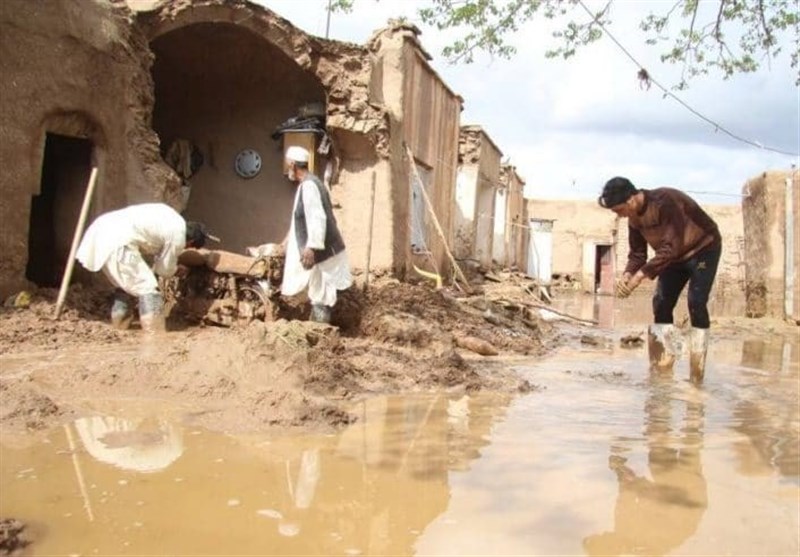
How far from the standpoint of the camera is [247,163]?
34.6 feet

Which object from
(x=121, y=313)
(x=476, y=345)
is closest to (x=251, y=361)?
(x=121, y=313)

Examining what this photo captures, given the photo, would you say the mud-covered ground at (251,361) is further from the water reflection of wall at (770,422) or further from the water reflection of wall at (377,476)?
the water reflection of wall at (770,422)

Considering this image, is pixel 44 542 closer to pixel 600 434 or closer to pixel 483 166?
pixel 600 434

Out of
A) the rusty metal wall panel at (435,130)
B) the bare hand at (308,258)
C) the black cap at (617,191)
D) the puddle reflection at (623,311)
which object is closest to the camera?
the black cap at (617,191)

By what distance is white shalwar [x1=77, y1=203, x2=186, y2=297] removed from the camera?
6.23m

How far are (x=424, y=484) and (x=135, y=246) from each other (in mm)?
4354

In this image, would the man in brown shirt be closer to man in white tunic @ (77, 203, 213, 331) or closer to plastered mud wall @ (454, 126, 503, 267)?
man in white tunic @ (77, 203, 213, 331)

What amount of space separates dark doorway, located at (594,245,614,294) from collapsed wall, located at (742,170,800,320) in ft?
57.1

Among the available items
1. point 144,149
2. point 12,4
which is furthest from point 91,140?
point 12,4

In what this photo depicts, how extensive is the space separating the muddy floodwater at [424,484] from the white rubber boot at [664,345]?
5.06ft

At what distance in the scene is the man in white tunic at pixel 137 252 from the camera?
20.5ft

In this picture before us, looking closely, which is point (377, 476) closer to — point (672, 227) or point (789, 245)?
point (672, 227)

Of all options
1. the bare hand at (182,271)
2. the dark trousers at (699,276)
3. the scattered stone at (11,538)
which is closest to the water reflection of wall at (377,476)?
the scattered stone at (11,538)

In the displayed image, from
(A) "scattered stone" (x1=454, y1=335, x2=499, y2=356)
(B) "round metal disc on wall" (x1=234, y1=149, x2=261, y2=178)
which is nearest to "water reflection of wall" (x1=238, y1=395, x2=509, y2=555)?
(A) "scattered stone" (x1=454, y1=335, x2=499, y2=356)
